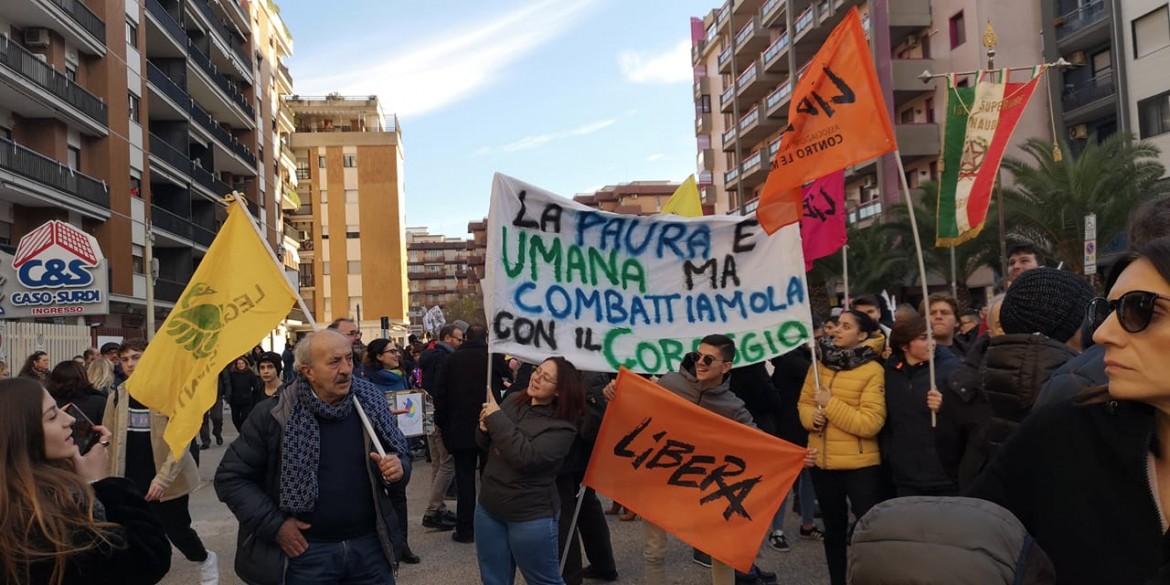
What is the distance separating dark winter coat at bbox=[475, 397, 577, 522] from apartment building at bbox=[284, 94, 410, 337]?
74.1 m

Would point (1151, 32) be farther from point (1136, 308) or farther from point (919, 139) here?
point (1136, 308)

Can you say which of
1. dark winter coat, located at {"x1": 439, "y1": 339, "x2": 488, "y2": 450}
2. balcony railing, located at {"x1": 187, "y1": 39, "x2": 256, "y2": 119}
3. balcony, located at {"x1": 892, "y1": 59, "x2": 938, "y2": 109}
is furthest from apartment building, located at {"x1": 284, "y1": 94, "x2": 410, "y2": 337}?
dark winter coat, located at {"x1": 439, "y1": 339, "x2": 488, "y2": 450}

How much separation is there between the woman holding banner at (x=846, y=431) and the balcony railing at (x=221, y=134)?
39791 millimetres

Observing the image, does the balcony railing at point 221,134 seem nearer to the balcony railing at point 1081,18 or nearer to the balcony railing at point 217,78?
the balcony railing at point 217,78

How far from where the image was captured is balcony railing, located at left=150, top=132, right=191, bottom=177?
120 feet

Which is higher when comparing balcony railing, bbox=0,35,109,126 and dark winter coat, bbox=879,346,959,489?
balcony railing, bbox=0,35,109,126

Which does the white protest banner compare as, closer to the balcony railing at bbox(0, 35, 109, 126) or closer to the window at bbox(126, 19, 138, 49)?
the balcony railing at bbox(0, 35, 109, 126)

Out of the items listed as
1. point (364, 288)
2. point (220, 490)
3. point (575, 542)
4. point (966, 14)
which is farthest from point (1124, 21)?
point (364, 288)

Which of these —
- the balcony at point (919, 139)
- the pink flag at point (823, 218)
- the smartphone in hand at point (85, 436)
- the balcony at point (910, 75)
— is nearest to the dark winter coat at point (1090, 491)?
the smartphone in hand at point (85, 436)

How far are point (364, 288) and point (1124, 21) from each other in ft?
197

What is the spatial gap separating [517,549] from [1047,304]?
2819 millimetres

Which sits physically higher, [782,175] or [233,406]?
[782,175]

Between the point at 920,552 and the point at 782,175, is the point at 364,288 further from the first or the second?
the point at 920,552

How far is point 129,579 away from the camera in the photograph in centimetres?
271
